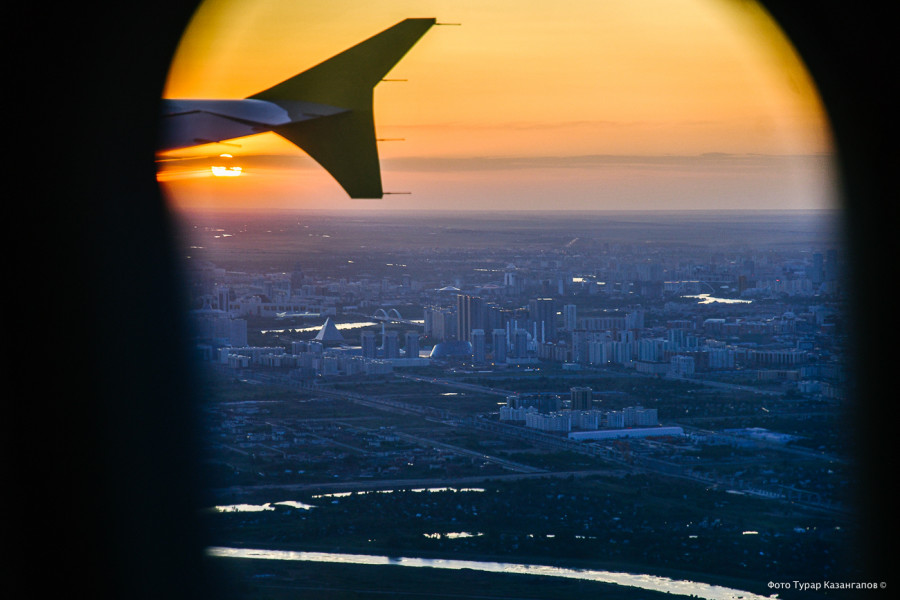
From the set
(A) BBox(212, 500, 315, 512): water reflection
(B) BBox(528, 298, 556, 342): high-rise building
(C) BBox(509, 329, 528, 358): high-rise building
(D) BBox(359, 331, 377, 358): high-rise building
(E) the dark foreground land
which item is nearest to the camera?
(E) the dark foreground land

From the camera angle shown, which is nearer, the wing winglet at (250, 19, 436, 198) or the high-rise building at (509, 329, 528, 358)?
the wing winglet at (250, 19, 436, 198)

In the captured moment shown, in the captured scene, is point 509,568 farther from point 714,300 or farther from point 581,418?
point 714,300

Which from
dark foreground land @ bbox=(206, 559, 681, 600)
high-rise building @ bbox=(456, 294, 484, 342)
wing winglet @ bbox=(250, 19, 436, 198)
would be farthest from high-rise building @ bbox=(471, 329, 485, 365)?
wing winglet @ bbox=(250, 19, 436, 198)

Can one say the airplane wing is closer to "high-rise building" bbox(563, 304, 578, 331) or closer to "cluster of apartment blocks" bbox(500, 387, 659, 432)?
Result: "cluster of apartment blocks" bbox(500, 387, 659, 432)

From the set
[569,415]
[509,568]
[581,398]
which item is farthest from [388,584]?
[581,398]

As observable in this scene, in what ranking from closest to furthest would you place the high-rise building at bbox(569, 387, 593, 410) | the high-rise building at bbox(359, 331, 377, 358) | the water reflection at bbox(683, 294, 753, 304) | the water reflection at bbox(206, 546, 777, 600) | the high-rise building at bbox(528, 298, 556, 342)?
the water reflection at bbox(206, 546, 777, 600)
the high-rise building at bbox(569, 387, 593, 410)
the high-rise building at bbox(359, 331, 377, 358)
the high-rise building at bbox(528, 298, 556, 342)
the water reflection at bbox(683, 294, 753, 304)

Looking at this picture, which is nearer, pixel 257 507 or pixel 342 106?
pixel 342 106

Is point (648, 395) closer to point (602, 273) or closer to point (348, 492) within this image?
point (602, 273)
